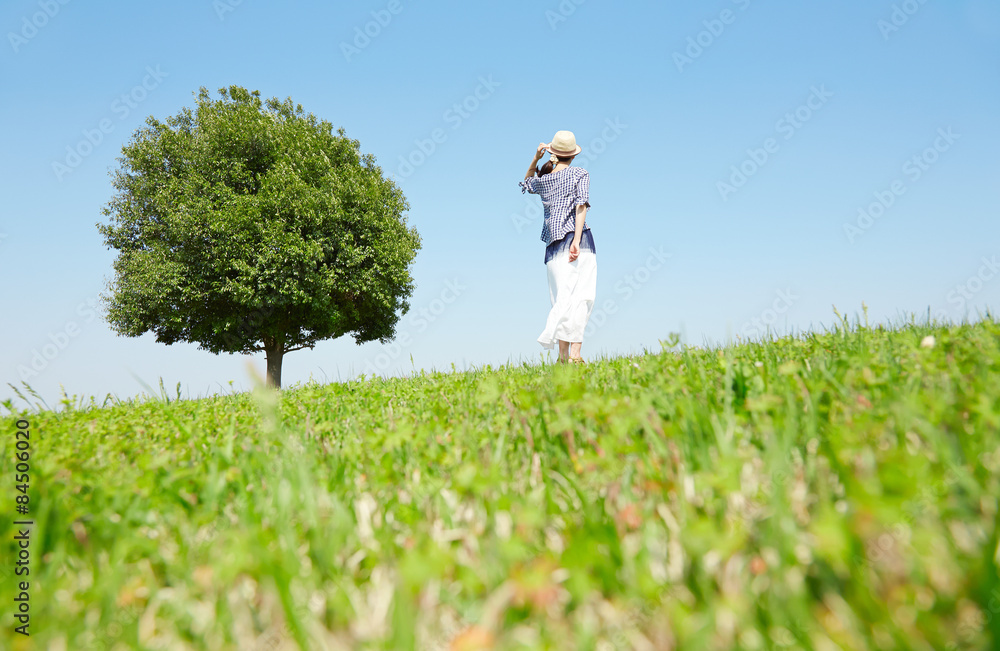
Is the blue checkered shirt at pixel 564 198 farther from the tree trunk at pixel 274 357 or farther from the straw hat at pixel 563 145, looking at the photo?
the tree trunk at pixel 274 357

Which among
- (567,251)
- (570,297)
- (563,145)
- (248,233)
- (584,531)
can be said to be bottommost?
(584,531)

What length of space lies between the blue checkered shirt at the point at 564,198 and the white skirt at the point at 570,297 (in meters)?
0.41

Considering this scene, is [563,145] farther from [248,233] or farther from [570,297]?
[248,233]

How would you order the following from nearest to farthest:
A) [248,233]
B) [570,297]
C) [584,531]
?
[584,531], [570,297], [248,233]

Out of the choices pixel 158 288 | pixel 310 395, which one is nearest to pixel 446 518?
pixel 310 395

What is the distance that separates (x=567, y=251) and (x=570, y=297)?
2.72 ft

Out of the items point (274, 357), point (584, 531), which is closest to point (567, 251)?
point (584, 531)

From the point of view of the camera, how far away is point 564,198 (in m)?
10.0

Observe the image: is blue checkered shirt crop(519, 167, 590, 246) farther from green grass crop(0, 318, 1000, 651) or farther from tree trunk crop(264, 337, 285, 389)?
tree trunk crop(264, 337, 285, 389)

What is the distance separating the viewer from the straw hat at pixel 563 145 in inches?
404

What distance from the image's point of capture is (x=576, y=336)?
32.2ft

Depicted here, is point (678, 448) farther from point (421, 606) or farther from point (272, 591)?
point (272, 591)

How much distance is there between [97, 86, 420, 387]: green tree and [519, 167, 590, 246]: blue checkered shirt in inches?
492

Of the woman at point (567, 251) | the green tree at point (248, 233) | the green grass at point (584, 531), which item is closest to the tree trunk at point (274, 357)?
the green tree at point (248, 233)
